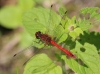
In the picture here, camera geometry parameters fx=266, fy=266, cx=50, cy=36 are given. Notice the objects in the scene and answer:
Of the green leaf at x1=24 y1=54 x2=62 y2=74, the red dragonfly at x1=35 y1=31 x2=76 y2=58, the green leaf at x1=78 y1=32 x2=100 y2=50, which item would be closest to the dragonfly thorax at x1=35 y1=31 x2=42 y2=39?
the red dragonfly at x1=35 y1=31 x2=76 y2=58

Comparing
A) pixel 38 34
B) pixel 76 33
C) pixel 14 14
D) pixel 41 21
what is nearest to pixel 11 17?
pixel 14 14

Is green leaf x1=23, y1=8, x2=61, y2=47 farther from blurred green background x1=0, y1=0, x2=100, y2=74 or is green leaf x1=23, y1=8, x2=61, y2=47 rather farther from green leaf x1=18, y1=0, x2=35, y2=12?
green leaf x1=18, y1=0, x2=35, y2=12

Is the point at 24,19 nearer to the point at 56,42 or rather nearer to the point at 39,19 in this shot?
the point at 39,19

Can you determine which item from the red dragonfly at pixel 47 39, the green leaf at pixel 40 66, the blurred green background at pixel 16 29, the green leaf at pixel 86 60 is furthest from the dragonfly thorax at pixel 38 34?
the blurred green background at pixel 16 29

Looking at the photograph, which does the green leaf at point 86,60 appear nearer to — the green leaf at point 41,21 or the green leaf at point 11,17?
the green leaf at point 41,21

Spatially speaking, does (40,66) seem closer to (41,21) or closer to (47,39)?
(47,39)

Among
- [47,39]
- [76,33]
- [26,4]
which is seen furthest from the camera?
[26,4]

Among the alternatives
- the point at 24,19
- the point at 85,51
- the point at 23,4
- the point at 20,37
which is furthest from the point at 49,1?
the point at 85,51
